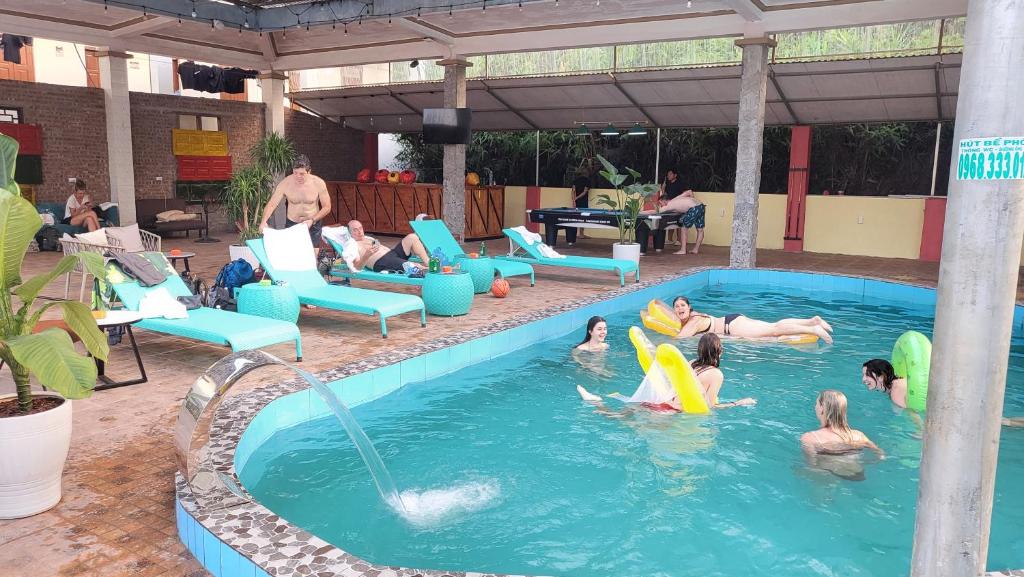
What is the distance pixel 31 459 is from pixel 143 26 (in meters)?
10.8

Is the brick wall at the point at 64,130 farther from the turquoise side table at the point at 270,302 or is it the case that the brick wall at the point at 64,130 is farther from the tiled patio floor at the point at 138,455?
the turquoise side table at the point at 270,302

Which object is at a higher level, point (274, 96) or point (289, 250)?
point (274, 96)

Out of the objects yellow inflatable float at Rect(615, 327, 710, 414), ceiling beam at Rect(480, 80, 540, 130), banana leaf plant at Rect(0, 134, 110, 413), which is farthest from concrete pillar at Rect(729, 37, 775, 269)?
banana leaf plant at Rect(0, 134, 110, 413)

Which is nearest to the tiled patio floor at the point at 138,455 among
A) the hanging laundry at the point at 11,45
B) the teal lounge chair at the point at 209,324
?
the teal lounge chair at the point at 209,324

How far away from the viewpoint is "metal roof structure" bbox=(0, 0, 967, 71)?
32.6ft

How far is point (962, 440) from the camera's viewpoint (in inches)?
78.8

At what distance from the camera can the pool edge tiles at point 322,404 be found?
2760 mm

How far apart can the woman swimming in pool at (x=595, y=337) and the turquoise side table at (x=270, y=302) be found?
249 cm

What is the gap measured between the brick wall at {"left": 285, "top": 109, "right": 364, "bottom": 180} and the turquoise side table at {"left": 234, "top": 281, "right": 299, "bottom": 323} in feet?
39.5

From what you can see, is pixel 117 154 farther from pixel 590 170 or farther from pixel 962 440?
pixel 962 440

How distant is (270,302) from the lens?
630 centimetres

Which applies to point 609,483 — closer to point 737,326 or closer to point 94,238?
point 737,326

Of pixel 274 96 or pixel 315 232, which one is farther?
pixel 274 96

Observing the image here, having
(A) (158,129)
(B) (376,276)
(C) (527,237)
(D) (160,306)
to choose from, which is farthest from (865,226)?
(A) (158,129)
